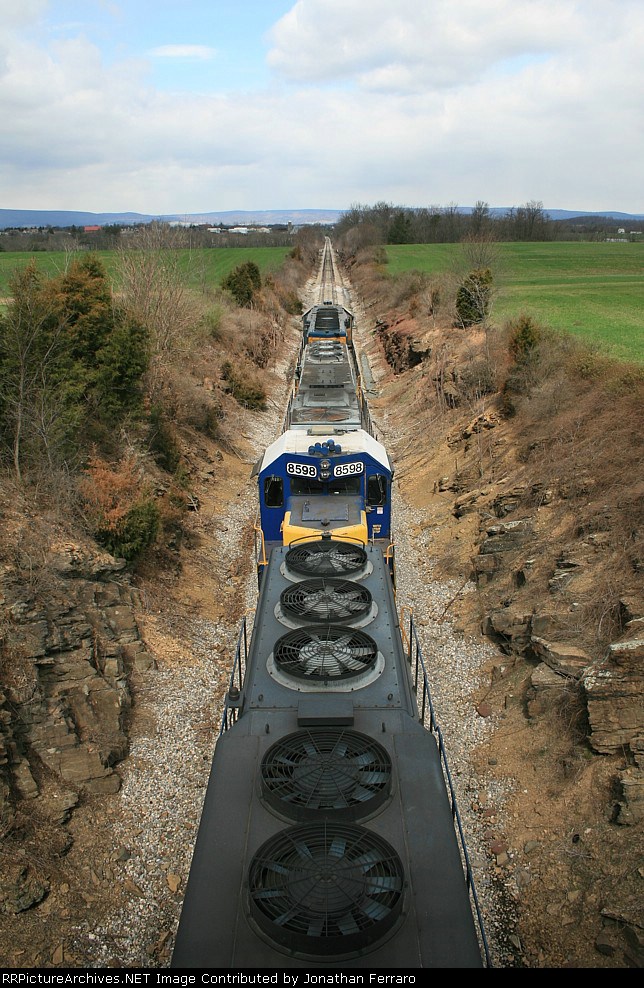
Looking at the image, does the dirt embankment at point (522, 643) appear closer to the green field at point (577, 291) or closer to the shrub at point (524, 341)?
the shrub at point (524, 341)

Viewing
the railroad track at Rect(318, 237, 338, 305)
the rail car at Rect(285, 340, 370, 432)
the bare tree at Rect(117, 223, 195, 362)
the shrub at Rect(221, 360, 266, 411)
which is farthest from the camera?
the railroad track at Rect(318, 237, 338, 305)

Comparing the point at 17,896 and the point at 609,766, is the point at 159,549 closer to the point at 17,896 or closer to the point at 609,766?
the point at 17,896

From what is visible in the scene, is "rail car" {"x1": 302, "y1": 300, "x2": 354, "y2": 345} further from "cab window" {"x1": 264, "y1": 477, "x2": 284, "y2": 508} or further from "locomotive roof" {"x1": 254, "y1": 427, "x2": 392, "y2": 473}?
"cab window" {"x1": 264, "y1": 477, "x2": 284, "y2": 508}

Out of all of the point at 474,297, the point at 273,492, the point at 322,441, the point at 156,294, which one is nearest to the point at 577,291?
the point at 474,297

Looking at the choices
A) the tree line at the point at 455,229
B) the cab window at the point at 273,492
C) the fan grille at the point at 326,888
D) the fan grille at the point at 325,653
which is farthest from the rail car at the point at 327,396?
the tree line at the point at 455,229

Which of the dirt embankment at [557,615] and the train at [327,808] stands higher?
the train at [327,808]

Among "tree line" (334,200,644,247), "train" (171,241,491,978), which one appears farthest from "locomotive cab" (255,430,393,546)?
"tree line" (334,200,644,247)

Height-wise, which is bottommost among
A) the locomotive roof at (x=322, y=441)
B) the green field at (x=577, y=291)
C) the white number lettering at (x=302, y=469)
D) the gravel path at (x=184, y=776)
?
the gravel path at (x=184, y=776)
